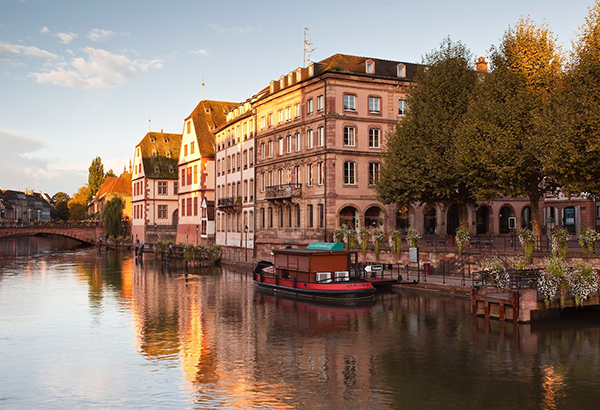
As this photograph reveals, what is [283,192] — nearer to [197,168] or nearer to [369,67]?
[369,67]

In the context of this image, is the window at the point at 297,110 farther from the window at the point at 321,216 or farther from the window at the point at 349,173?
the window at the point at 321,216

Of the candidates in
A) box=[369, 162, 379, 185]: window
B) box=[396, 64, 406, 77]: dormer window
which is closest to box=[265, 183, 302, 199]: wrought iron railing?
box=[369, 162, 379, 185]: window

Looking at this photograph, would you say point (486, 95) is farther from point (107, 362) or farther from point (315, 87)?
point (107, 362)

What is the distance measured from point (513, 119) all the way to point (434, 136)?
24.8 feet

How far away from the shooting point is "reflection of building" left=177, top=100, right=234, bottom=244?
285 feet

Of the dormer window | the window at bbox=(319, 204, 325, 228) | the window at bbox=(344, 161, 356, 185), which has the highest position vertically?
the dormer window

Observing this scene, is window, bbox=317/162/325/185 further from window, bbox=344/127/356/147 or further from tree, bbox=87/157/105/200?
tree, bbox=87/157/105/200

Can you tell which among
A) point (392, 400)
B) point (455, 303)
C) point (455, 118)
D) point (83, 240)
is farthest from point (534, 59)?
point (83, 240)

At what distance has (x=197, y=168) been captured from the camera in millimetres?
89062

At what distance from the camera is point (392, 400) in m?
16.9

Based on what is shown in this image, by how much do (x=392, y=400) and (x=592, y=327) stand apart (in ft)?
45.3

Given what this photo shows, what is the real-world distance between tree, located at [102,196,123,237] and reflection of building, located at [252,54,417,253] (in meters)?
61.1

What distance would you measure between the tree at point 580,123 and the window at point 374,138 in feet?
69.1

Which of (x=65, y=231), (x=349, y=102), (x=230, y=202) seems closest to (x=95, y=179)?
(x=65, y=231)
